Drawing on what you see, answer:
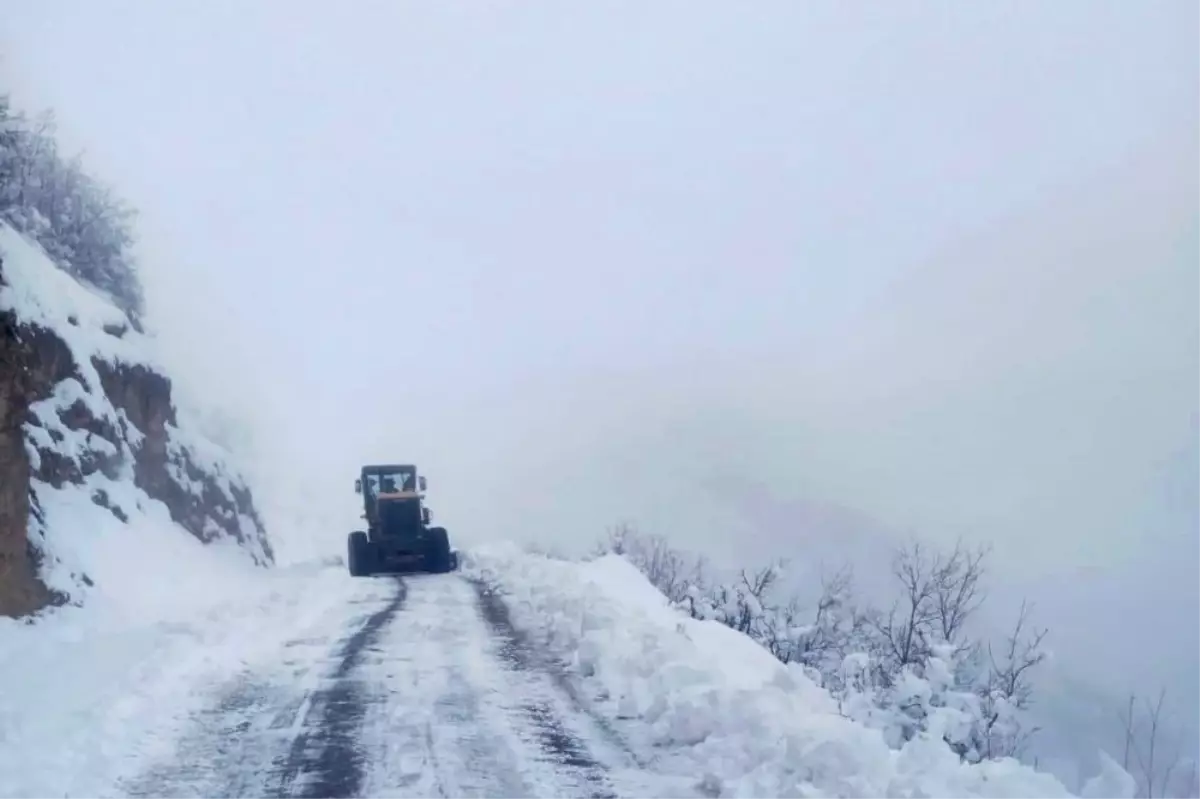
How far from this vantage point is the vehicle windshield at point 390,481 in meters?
27.5

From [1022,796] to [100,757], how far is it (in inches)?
235

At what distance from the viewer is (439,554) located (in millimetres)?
25938

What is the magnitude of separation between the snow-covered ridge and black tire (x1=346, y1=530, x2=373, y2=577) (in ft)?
9.56

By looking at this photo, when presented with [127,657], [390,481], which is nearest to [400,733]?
[127,657]

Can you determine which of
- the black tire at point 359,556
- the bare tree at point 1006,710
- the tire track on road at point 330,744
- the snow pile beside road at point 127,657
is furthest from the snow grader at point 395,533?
the tire track on road at point 330,744

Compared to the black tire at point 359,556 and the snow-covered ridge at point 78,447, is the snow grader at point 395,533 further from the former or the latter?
the snow-covered ridge at point 78,447

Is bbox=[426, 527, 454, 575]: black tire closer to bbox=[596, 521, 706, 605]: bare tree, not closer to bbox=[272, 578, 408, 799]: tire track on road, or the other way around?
bbox=[596, 521, 706, 605]: bare tree

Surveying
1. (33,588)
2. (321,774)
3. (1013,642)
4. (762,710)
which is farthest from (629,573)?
(321,774)

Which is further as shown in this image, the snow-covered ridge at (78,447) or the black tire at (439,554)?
the black tire at (439,554)

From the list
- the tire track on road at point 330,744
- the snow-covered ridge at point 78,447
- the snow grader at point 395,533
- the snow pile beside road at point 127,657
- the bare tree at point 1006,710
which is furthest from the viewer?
the snow grader at point 395,533

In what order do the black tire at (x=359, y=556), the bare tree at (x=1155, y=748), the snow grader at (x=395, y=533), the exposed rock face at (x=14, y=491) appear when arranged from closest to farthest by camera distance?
the bare tree at (x=1155, y=748), the exposed rock face at (x=14, y=491), the black tire at (x=359, y=556), the snow grader at (x=395, y=533)

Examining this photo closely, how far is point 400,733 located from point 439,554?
1877 centimetres

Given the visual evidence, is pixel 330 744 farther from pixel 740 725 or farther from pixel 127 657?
pixel 127 657

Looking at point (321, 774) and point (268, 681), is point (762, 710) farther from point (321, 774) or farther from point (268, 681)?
point (268, 681)
